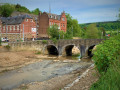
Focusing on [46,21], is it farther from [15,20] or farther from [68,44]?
[68,44]

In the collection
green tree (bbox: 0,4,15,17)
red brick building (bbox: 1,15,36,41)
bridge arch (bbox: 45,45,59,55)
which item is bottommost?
bridge arch (bbox: 45,45,59,55)

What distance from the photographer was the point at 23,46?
106ft

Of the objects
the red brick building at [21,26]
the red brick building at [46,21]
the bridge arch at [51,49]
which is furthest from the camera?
the red brick building at [46,21]

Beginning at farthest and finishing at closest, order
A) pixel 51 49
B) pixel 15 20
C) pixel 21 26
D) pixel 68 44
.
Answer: pixel 15 20, pixel 21 26, pixel 51 49, pixel 68 44

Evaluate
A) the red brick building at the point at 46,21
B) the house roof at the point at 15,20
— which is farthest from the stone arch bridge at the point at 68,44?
the red brick building at the point at 46,21

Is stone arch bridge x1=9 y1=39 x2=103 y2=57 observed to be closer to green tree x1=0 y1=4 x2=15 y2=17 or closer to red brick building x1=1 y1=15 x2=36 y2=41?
red brick building x1=1 y1=15 x2=36 y2=41

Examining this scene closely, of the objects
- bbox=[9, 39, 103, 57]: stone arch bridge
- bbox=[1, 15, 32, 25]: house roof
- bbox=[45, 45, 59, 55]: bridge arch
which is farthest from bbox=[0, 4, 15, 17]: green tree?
bbox=[9, 39, 103, 57]: stone arch bridge

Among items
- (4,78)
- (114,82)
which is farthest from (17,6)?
(114,82)

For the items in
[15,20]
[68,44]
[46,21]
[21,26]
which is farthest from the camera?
[46,21]

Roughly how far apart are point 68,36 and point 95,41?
1405 cm

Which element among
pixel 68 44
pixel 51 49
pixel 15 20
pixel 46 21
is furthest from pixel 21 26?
pixel 68 44

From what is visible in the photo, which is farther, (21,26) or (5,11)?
(5,11)

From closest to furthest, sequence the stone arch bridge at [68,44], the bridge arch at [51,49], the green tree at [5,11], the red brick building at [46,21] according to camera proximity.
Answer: the stone arch bridge at [68,44] < the bridge arch at [51,49] < the red brick building at [46,21] < the green tree at [5,11]

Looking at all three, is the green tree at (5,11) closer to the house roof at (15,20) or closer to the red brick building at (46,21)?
the house roof at (15,20)
